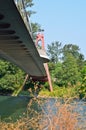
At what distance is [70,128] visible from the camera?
5.02 metres

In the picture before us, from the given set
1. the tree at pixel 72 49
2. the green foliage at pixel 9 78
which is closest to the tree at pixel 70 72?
the green foliage at pixel 9 78

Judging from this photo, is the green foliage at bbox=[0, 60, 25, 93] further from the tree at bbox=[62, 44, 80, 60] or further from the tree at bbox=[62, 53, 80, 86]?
the tree at bbox=[62, 44, 80, 60]

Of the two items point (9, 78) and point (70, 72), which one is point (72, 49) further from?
point (9, 78)

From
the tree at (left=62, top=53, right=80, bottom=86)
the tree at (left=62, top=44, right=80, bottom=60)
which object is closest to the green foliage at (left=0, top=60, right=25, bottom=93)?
the tree at (left=62, top=53, right=80, bottom=86)

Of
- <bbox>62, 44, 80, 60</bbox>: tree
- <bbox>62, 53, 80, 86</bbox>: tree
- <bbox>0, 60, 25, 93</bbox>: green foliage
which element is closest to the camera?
<bbox>0, 60, 25, 93</bbox>: green foliage

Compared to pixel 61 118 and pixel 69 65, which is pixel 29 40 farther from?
pixel 69 65

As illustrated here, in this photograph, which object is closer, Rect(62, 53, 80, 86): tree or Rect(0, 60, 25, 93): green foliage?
Rect(0, 60, 25, 93): green foliage

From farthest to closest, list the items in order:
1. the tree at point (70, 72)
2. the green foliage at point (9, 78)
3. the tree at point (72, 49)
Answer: the tree at point (72, 49)
the tree at point (70, 72)
the green foliage at point (9, 78)

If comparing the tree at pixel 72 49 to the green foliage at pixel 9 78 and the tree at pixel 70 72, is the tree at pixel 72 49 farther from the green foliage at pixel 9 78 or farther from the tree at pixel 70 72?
the green foliage at pixel 9 78

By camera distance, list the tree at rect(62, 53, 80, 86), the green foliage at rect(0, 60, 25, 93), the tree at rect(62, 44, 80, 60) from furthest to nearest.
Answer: the tree at rect(62, 44, 80, 60) < the tree at rect(62, 53, 80, 86) < the green foliage at rect(0, 60, 25, 93)

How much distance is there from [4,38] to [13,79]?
4195 centimetres

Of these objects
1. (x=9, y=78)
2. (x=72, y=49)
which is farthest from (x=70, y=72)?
(x=72, y=49)

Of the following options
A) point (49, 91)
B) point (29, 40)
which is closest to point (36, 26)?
point (49, 91)

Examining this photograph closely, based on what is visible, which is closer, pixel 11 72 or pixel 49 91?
pixel 49 91
